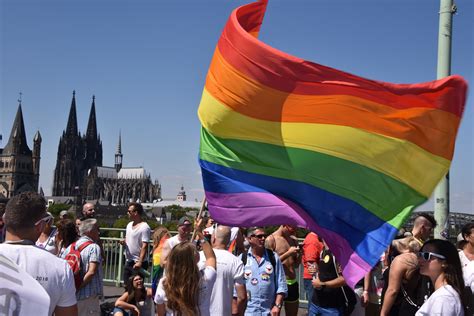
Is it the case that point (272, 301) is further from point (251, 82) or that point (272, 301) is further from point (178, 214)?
point (178, 214)

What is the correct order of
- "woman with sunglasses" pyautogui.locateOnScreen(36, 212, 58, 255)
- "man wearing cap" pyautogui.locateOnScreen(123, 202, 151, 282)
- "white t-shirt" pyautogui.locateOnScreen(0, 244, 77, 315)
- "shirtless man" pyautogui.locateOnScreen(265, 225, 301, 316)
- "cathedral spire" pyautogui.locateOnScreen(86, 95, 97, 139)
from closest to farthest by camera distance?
"white t-shirt" pyautogui.locateOnScreen(0, 244, 77, 315)
"woman with sunglasses" pyautogui.locateOnScreen(36, 212, 58, 255)
"shirtless man" pyautogui.locateOnScreen(265, 225, 301, 316)
"man wearing cap" pyautogui.locateOnScreen(123, 202, 151, 282)
"cathedral spire" pyautogui.locateOnScreen(86, 95, 97, 139)

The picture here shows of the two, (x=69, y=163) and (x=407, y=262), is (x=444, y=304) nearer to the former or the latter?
(x=407, y=262)

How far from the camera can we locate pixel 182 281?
405cm

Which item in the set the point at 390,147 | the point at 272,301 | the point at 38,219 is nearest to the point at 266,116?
the point at 390,147

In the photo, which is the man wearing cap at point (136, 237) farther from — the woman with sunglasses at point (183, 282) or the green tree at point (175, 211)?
the green tree at point (175, 211)

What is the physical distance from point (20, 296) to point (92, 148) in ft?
→ 572

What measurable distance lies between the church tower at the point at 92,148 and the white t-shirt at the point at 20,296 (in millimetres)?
169062

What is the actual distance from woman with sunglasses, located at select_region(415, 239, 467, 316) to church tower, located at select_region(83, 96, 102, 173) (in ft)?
552

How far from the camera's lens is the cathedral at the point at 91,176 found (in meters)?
158

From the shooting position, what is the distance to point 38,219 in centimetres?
318

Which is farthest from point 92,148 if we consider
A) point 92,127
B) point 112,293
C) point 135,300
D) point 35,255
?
point 35,255

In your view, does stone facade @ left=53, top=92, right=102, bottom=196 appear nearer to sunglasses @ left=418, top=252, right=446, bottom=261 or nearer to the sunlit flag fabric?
the sunlit flag fabric

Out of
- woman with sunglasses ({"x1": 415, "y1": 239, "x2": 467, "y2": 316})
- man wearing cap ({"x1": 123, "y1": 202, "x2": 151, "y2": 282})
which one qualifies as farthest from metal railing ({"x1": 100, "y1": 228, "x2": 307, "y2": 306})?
woman with sunglasses ({"x1": 415, "y1": 239, "x2": 467, "y2": 316})

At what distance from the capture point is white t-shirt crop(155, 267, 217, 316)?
14.2ft
